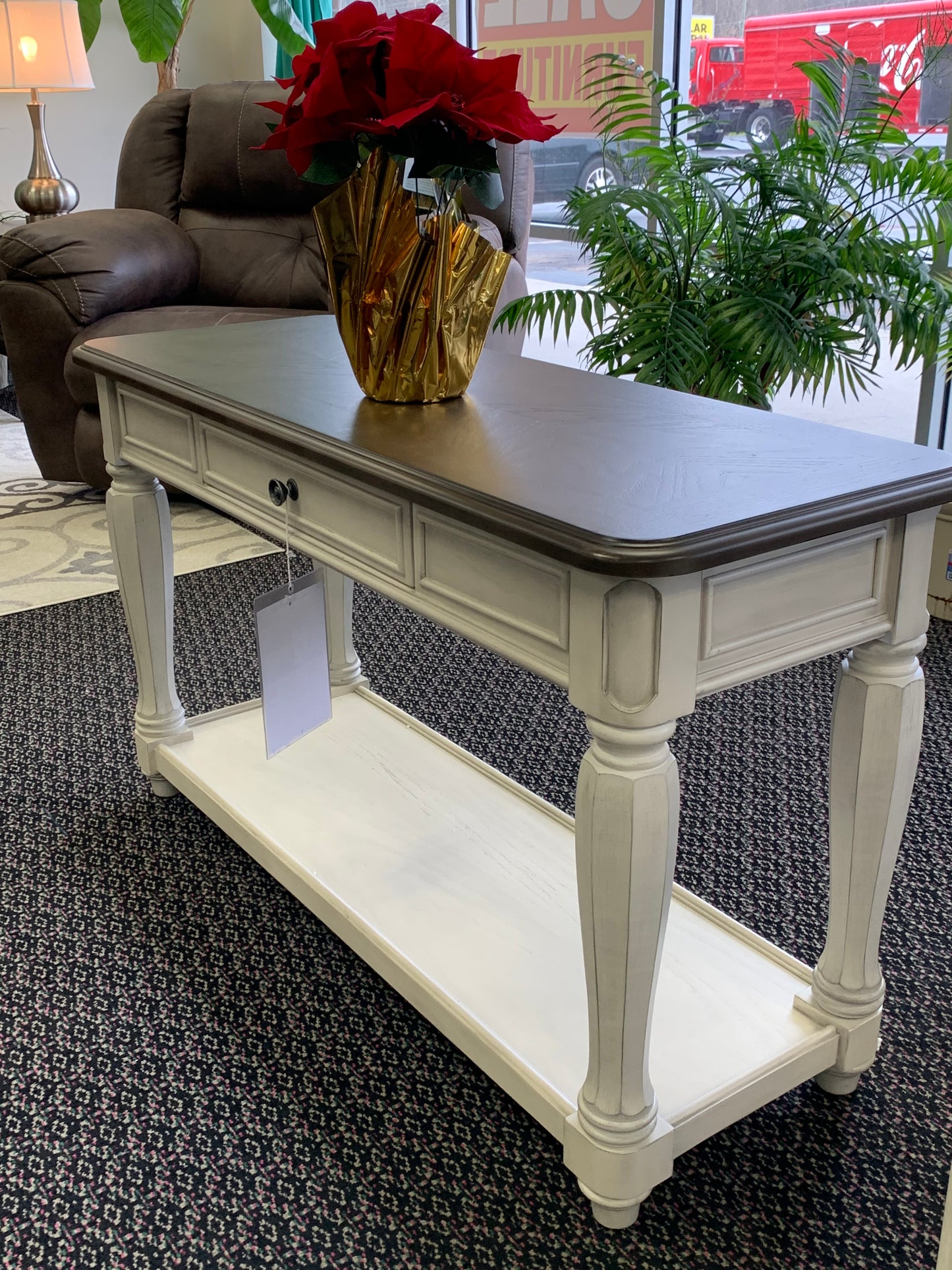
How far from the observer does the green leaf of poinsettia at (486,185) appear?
125 cm

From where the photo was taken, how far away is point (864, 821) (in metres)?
1.18

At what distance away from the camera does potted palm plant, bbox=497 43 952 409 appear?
91.0 inches

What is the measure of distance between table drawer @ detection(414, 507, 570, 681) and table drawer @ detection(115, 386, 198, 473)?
55cm

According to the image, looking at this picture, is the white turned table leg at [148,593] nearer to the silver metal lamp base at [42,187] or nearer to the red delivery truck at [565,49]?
the red delivery truck at [565,49]

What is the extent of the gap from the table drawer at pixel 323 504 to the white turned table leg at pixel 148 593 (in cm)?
30

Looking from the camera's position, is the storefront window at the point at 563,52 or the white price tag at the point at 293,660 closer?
the white price tag at the point at 293,660

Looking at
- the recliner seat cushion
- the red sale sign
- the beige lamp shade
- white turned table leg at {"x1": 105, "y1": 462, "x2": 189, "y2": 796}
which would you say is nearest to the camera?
white turned table leg at {"x1": 105, "y1": 462, "x2": 189, "y2": 796}

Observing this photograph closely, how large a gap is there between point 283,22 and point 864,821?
4137 millimetres

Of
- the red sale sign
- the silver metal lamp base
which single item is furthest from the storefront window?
the silver metal lamp base

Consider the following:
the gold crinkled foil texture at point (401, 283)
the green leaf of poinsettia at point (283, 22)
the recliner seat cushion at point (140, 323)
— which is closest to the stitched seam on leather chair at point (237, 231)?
the recliner seat cushion at point (140, 323)

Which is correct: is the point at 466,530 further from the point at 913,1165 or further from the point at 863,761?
the point at 913,1165

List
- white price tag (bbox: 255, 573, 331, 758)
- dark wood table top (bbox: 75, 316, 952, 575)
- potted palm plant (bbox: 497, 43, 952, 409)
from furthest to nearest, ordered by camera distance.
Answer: potted palm plant (bbox: 497, 43, 952, 409) → white price tag (bbox: 255, 573, 331, 758) → dark wood table top (bbox: 75, 316, 952, 575)

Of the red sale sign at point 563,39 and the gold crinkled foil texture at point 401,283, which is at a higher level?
the red sale sign at point 563,39

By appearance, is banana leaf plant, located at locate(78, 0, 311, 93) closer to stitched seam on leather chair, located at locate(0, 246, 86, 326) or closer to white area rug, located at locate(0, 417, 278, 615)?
stitched seam on leather chair, located at locate(0, 246, 86, 326)
